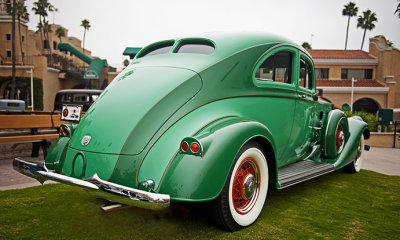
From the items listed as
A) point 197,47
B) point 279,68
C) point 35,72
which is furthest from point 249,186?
point 35,72

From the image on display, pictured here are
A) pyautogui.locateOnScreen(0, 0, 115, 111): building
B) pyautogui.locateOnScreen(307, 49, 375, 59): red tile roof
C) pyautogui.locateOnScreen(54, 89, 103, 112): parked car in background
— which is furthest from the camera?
pyautogui.locateOnScreen(0, 0, 115, 111): building

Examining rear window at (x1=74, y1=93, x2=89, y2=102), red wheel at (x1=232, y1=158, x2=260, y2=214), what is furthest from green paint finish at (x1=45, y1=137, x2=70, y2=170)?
rear window at (x1=74, y1=93, x2=89, y2=102)

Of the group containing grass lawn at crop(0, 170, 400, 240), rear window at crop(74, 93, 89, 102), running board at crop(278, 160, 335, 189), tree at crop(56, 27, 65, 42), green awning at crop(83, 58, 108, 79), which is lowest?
grass lawn at crop(0, 170, 400, 240)

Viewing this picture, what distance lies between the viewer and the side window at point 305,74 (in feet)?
14.2

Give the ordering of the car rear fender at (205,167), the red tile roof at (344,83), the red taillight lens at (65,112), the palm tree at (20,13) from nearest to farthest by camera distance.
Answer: the car rear fender at (205,167) < the red taillight lens at (65,112) < the red tile roof at (344,83) < the palm tree at (20,13)

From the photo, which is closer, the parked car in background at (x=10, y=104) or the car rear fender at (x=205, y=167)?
the car rear fender at (x=205, y=167)

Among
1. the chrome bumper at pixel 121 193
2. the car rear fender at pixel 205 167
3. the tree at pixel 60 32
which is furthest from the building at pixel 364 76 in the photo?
the tree at pixel 60 32

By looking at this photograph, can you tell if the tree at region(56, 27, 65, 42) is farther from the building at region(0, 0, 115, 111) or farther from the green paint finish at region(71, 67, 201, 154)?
the green paint finish at region(71, 67, 201, 154)

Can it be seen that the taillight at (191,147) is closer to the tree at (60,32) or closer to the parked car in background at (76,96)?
the parked car in background at (76,96)

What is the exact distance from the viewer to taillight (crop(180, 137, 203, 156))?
227 centimetres

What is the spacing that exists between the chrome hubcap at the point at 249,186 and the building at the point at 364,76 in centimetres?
2659

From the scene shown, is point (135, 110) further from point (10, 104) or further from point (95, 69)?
point (95, 69)

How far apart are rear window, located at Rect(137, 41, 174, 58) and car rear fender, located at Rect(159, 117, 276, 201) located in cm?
150

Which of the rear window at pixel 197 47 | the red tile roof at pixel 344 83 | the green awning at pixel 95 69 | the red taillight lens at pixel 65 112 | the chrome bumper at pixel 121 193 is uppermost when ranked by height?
the green awning at pixel 95 69
